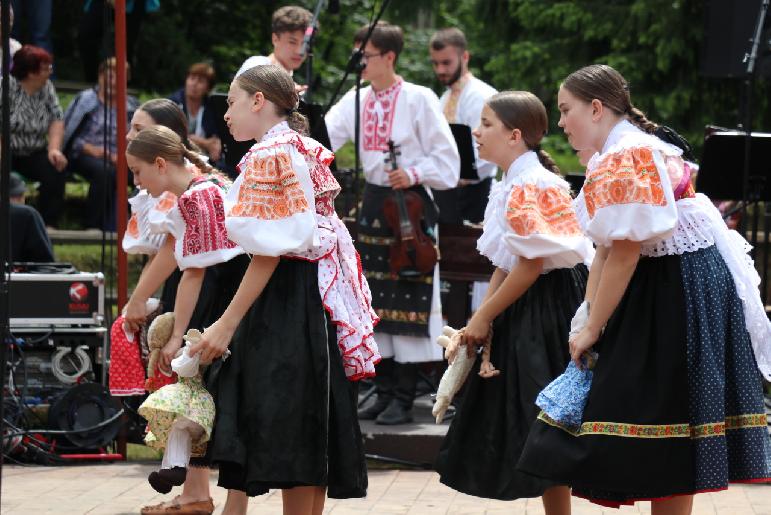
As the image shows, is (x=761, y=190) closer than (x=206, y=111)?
Yes

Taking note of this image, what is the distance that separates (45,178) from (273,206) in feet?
21.8

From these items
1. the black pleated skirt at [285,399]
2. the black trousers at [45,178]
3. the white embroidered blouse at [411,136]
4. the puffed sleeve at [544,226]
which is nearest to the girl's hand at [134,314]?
the black pleated skirt at [285,399]

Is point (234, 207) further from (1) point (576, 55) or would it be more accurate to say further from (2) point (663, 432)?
(1) point (576, 55)

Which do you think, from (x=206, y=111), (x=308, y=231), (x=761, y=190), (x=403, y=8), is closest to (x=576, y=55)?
(x=403, y=8)

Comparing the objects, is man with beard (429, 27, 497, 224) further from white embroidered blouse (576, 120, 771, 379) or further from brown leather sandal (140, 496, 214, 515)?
white embroidered blouse (576, 120, 771, 379)

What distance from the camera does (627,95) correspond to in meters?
4.25

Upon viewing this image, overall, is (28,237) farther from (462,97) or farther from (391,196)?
(462,97)

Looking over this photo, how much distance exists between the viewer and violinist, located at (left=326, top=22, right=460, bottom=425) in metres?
7.25

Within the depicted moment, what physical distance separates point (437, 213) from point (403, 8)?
24.0ft

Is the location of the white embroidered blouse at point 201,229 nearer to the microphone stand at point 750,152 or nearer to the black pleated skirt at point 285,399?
the black pleated skirt at point 285,399

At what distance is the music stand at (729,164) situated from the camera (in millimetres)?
7095

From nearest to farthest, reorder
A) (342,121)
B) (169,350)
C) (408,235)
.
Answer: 1. (169,350)
2. (408,235)
3. (342,121)

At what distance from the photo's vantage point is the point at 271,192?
4.28 meters

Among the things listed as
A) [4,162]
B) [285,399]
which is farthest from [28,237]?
[4,162]
